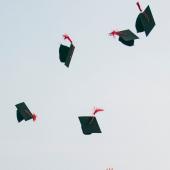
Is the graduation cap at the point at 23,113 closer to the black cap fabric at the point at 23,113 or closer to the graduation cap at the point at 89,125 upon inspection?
the black cap fabric at the point at 23,113

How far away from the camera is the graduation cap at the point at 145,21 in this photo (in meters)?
9.91

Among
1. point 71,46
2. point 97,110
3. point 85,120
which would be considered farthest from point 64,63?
point 97,110

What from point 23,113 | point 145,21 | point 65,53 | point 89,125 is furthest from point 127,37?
point 23,113

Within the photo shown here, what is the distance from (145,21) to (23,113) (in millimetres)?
4545

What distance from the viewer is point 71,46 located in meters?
10.5

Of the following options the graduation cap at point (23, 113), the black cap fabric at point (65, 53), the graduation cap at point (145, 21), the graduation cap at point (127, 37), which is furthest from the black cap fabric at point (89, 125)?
the graduation cap at point (145, 21)

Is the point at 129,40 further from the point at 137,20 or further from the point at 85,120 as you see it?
the point at 85,120

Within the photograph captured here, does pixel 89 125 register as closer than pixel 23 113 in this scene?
Yes

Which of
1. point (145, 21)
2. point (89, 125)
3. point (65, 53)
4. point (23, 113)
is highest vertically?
point (145, 21)

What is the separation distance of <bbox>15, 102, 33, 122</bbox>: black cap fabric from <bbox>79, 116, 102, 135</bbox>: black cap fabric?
63.8 inches

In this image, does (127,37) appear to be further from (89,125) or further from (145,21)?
(89,125)

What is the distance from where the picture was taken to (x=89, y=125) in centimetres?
1004

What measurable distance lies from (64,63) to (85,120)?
175cm

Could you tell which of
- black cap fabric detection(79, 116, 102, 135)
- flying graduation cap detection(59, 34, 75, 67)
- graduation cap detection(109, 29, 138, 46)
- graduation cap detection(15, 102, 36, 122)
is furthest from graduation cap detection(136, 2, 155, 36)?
graduation cap detection(15, 102, 36, 122)
